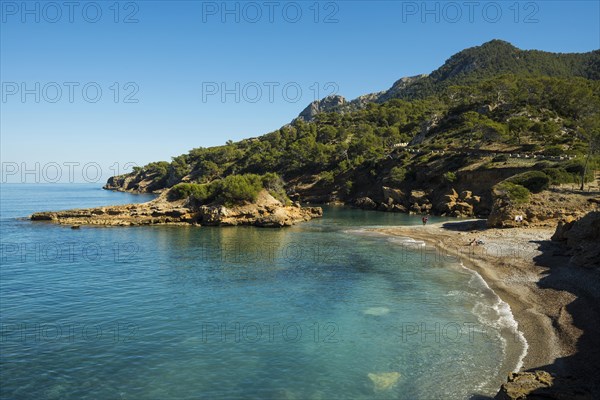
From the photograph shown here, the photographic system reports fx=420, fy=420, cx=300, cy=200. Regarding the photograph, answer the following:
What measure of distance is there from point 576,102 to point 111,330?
109365mm

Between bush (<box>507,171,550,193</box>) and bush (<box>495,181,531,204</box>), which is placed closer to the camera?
bush (<box>495,181,531,204</box>)

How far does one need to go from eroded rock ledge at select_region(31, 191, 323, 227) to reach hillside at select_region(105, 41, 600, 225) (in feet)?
20.7

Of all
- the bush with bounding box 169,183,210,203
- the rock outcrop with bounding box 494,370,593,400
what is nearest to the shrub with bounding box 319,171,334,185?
the bush with bounding box 169,183,210,203

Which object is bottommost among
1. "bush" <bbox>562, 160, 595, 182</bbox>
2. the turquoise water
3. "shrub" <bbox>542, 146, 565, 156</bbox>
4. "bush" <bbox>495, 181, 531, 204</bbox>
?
the turquoise water

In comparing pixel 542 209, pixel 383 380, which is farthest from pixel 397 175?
pixel 383 380

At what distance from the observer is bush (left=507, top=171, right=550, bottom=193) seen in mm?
55438

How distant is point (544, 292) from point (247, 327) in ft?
60.4

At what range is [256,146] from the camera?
14425 centimetres

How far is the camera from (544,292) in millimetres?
26031

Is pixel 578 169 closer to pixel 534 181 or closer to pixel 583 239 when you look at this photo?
pixel 534 181

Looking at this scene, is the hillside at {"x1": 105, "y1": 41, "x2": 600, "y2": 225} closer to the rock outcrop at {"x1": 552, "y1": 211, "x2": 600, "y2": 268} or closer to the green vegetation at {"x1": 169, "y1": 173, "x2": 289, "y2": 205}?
the green vegetation at {"x1": 169, "y1": 173, "x2": 289, "y2": 205}

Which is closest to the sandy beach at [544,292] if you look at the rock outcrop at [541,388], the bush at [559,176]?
the rock outcrop at [541,388]

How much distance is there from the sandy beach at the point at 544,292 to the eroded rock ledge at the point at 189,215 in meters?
26.0

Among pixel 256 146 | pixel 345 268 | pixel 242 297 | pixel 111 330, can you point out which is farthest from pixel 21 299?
pixel 256 146
